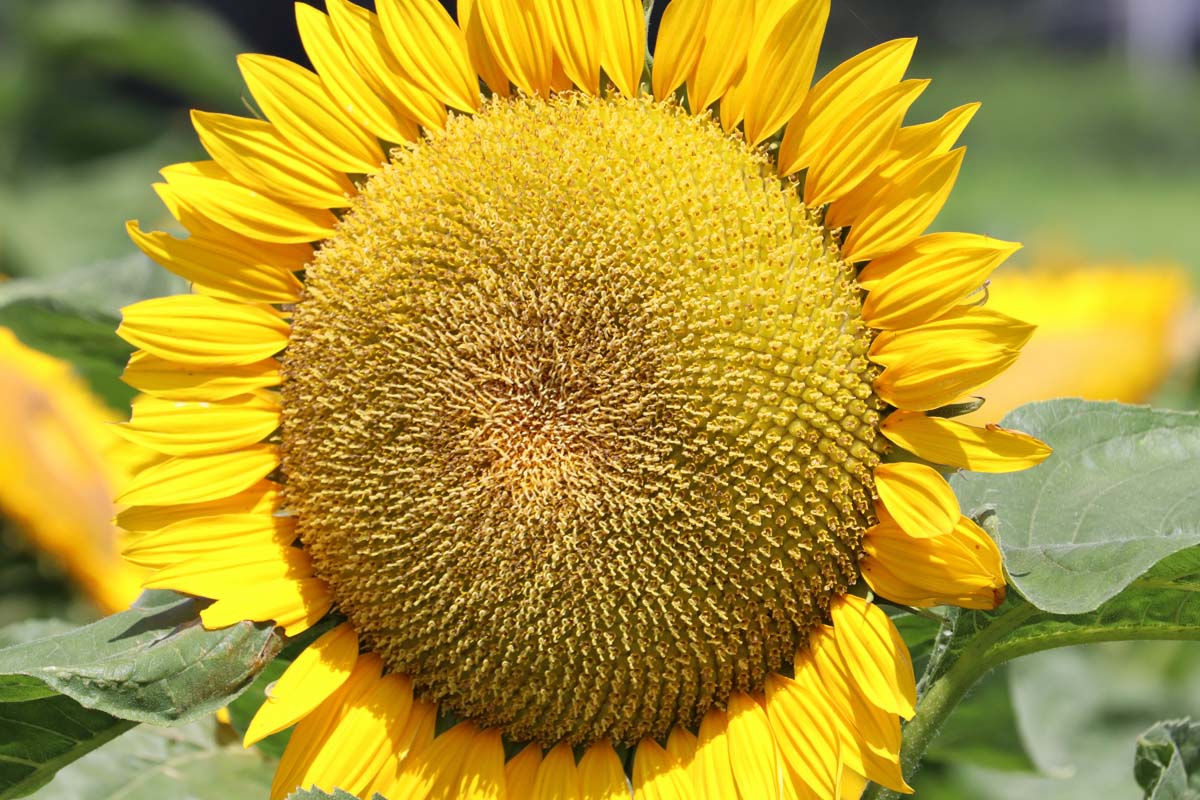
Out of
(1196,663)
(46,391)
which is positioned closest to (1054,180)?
(1196,663)

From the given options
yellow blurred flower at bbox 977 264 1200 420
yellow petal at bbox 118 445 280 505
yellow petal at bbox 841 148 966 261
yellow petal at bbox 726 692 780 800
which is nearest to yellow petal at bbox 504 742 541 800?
yellow petal at bbox 726 692 780 800

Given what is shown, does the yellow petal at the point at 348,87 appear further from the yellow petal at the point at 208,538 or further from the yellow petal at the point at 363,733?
the yellow petal at the point at 363,733

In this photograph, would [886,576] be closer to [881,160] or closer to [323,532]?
[881,160]

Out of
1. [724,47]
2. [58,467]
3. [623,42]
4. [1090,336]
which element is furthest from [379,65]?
[1090,336]

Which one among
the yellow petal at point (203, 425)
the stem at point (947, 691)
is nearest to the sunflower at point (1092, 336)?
the stem at point (947, 691)

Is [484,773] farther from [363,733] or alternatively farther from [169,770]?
[169,770]
